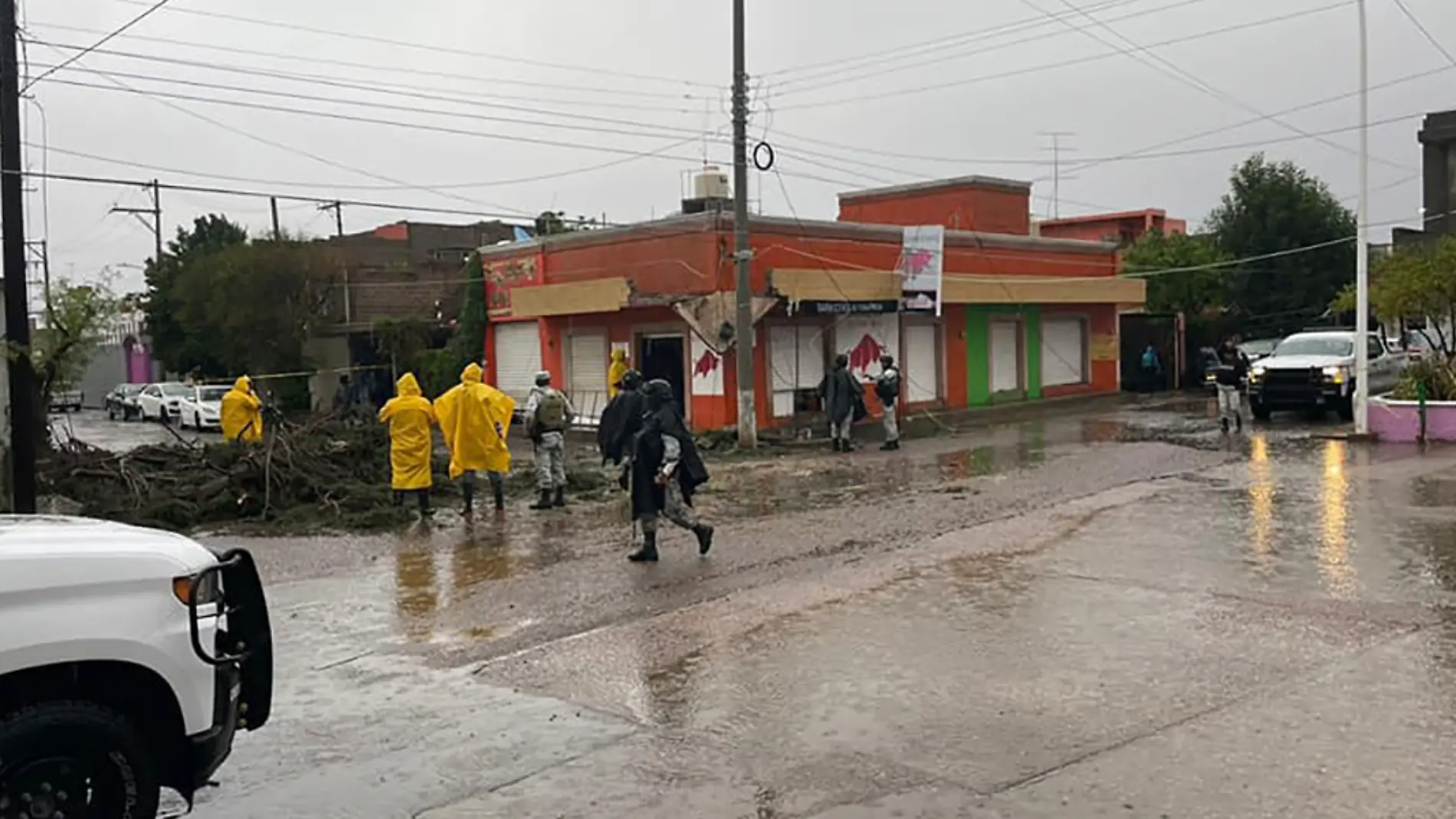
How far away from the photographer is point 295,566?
12.2 metres

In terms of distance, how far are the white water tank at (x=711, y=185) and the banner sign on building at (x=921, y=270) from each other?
3939 millimetres

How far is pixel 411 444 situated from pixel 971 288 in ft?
54.4

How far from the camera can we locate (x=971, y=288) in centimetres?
2856

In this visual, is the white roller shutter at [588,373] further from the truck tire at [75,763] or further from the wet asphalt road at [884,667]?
the truck tire at [75,763]

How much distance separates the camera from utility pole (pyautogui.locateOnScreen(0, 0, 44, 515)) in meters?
14.2

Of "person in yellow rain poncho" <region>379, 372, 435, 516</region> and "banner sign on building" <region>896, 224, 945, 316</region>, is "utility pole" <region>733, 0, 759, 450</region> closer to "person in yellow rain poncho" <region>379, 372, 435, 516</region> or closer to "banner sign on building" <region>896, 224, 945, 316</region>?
"banner sign on building" <region>896, 224, 945, 316</region>

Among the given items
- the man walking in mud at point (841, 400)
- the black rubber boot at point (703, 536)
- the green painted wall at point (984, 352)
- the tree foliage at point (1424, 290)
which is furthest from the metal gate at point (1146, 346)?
the black rubber boot at point (703, 536)

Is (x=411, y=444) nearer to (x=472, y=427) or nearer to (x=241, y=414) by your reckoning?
(x=472, y=427)

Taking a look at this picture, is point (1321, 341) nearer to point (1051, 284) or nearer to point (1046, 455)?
point (1051, 284)

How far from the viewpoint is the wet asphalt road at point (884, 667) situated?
5680mm

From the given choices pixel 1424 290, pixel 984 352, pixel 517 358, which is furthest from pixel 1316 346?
pixel 517 358

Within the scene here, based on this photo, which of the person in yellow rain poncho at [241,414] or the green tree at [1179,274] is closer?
the person in yellow rain poncho at [241,414]

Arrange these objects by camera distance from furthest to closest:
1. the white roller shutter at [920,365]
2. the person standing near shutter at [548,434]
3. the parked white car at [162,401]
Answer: the parked white car at [162,401] → the white roller shutter at [920,365] → the person standing near shutter at [548,434]

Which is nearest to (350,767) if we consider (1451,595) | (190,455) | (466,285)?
(1451,595)
